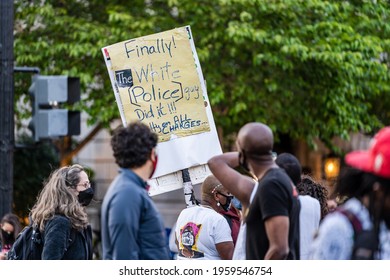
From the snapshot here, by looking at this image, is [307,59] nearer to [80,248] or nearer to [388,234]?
[80,248]

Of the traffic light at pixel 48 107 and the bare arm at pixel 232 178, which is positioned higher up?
the traffic light at pixel 48 107

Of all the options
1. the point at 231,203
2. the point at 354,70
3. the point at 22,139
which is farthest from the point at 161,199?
the point at 231,203

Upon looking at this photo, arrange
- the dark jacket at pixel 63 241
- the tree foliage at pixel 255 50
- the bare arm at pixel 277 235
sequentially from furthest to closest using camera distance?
1. the tree foliage at pixel 255 50
2. the dark jacket at pixel 63 241
3. the bare arm at pixel 277 235

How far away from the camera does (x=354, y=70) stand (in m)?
15.1

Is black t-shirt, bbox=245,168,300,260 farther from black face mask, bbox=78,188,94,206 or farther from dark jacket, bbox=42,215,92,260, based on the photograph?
black face mask, bbox=78,188,94,206

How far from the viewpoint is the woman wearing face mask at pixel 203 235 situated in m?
7.29

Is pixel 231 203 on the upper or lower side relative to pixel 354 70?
lower

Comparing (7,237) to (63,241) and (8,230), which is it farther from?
(63,241)

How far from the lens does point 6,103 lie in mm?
10430

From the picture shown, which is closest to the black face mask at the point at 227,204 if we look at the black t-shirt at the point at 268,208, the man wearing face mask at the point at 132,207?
the black t-shirt at the point at 268,208

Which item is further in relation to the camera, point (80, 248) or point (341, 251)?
point (80, 248)

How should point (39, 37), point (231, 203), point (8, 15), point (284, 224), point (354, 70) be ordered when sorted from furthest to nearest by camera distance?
point (39, 37), point (354, 70), point (8, 15), point (231, 203), point (284, 224)

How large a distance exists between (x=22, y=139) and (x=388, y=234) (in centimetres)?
1751

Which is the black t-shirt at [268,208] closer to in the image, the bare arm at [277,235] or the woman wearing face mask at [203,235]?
the bare arm at [277,235]
